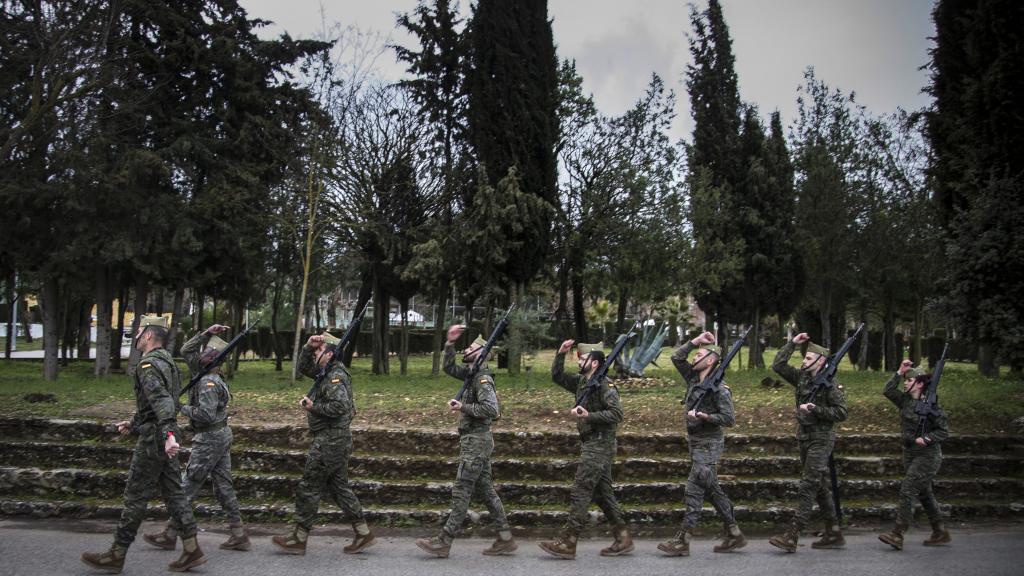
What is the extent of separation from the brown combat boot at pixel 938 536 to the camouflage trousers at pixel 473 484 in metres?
4.69

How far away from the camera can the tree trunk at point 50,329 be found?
68.5ft

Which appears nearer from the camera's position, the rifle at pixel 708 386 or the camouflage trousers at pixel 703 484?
the camouflage trousers at pixel 703 484

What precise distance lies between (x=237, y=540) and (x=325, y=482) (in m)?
1.04

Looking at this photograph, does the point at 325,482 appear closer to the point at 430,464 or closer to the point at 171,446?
the point at 171,446

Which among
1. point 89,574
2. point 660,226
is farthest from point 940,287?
point 89,574

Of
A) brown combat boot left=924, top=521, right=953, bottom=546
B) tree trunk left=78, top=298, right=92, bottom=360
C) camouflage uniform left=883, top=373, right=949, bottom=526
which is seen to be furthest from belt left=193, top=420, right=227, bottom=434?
tree trunk left=78, top=298, right=92, bottom=360

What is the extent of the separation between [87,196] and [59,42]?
4658 millimetres

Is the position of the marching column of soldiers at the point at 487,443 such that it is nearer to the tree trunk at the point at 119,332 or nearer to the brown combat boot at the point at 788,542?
the brown combat boot at the point at 788,542

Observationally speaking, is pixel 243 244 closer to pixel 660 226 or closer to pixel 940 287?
pixel 660 226

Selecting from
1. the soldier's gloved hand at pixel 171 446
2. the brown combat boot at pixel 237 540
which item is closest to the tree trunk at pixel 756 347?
the brown combat boot at pixel 237 540

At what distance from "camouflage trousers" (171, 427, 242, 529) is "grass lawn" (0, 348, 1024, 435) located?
327 cm

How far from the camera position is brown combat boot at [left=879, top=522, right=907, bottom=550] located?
28.2 ft

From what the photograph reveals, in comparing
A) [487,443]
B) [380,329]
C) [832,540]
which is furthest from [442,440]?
[380,329]

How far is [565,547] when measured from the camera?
8164mm
